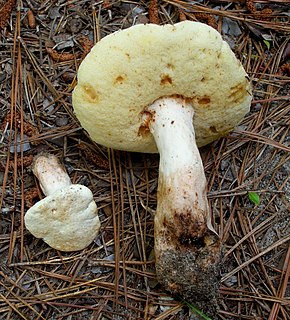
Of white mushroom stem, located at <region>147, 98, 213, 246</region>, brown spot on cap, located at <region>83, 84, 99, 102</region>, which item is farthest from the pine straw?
brown spot on cap, located at <region>83, 84, 99, 102</region>

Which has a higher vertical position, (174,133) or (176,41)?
(176,41)

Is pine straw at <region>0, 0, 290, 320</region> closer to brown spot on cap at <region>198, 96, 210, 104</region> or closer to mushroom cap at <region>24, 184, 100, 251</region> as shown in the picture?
mushroom cap at <region>24, 184, 100, 251</region>

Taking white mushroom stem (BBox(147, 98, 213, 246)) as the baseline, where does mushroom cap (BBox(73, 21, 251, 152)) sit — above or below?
above

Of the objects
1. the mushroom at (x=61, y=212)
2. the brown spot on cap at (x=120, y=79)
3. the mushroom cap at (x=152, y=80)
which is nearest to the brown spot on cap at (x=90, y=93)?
the mushroom cap at (x=152, y=80)

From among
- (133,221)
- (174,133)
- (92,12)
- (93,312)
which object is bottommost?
(93,312)

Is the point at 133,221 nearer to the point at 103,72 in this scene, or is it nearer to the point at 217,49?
the point at 103,72

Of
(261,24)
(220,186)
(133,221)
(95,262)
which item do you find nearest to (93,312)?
(95,262)

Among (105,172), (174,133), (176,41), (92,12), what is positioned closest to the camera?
(176,41)
